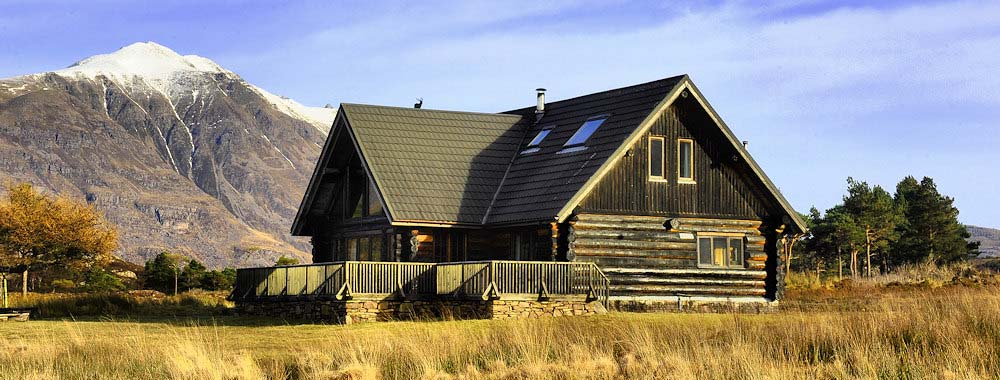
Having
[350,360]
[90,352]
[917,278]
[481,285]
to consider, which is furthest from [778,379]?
[917,278]

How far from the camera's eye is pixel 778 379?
1991 cm

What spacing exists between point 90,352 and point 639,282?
19200 mm

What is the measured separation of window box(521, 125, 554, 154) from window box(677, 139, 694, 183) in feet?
15.4

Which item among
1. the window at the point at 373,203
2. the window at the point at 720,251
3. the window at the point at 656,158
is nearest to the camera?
the window at the point at 656,158

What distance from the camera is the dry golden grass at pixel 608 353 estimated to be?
21.6m

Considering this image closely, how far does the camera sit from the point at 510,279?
36.6m

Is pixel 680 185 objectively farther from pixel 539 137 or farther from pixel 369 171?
pixel 369 171

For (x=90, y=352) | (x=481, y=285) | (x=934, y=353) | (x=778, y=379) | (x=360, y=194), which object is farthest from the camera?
(x=360, y=194)

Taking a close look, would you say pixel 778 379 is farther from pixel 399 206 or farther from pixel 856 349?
pixel 399 206

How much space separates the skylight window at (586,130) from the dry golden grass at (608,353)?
47.7ft

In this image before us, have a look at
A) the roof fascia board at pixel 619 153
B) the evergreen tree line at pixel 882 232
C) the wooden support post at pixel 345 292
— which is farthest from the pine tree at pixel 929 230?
the wooden support post at pixel 345 292

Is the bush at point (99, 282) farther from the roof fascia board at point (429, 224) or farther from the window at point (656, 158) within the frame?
the window at point (656, 158)

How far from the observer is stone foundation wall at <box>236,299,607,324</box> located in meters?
36.2

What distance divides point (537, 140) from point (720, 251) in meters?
6.73
